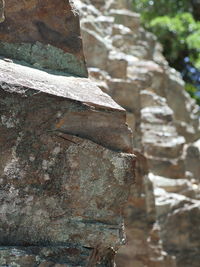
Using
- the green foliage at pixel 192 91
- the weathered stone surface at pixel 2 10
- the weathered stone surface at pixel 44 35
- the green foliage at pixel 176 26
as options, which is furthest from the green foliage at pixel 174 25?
the weathered stone surface at pixel 2 10

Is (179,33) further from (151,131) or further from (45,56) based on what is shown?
(45,56)

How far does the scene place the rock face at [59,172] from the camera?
265 centimetres

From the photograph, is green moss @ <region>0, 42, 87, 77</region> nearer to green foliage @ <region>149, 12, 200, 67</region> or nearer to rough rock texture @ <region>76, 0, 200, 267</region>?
rough rock texture @ <region>76, 0, 200, 267</region>

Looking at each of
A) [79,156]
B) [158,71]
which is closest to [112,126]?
[79,156]

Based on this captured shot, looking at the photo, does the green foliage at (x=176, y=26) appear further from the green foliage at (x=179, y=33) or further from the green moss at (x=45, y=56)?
the green moss at (x=45, y=56)

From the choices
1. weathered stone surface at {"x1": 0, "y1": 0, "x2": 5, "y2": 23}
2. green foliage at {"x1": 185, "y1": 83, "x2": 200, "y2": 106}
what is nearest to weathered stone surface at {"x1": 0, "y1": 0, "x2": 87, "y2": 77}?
→ weathered stone surface at {"x1": 0, "y1": 0, "x2": 5, "y2": 23}

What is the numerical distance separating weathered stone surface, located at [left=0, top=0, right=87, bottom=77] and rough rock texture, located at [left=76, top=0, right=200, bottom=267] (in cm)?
376

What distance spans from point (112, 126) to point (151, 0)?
640 inches

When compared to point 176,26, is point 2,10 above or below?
above

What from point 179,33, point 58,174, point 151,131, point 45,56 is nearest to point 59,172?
point 58,174

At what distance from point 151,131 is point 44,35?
6.92m

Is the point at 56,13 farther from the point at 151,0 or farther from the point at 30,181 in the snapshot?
the point at 151,0

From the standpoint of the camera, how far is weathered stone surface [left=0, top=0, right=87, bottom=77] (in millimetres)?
3328

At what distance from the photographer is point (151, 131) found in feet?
33.6
